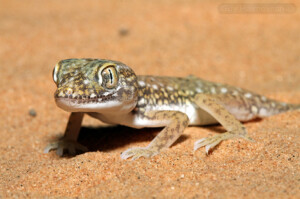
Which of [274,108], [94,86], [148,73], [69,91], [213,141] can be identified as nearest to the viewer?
[69,91]

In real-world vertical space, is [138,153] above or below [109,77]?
below

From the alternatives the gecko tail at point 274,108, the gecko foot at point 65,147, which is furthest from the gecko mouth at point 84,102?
the gecko tail at point 274,108

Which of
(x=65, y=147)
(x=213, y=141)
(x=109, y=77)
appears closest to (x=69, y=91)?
(x=109, y=77)

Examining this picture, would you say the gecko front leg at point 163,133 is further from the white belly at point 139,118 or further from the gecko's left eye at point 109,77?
the gecko's left eye at point 109,77

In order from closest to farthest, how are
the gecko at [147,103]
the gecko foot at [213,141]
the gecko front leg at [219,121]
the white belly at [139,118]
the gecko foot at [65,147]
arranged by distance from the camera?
the gecko at [147,103]
the gecko foot at [213,141]
the gecko front leg at [219,121]
the white belly at [139,118]
the gecko foot at [65,147]

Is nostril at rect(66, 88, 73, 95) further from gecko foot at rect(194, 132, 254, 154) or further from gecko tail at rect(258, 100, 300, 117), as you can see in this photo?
gecko tail at rect(258, 100, 300, 117)

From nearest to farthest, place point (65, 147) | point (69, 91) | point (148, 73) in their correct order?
point (69, 91) < point (65, 147) < point (148, 73)

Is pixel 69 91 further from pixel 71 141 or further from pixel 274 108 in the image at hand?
pixel 274 108

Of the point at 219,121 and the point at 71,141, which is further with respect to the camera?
the point at 71,141
